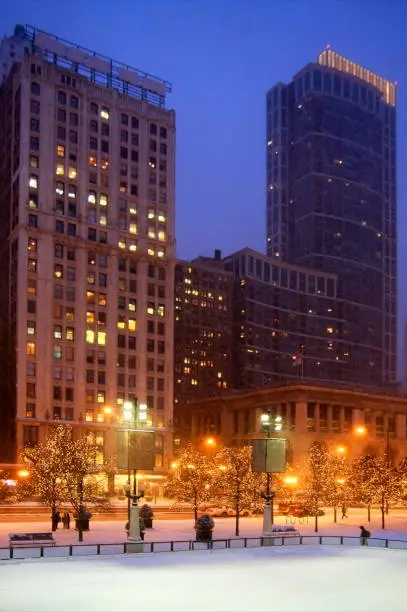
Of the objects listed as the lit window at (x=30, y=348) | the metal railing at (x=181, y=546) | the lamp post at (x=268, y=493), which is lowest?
the metal railing at (x=181, y=546)

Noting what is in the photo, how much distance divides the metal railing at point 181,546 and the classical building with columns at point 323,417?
62526mm

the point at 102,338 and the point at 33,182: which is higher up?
the point at 33,182

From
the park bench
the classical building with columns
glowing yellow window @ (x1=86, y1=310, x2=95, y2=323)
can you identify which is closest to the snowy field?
the park bench

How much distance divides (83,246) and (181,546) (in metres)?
88.8

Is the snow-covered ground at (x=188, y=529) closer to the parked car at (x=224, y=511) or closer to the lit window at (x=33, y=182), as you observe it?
the parked car at (x=224, y=511)

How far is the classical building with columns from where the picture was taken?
10862 centimetres

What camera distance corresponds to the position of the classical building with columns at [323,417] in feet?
356

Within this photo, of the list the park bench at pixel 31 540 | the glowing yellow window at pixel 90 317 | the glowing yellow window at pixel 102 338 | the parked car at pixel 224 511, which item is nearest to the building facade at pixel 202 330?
the glowing yellow window at pixel 102 338

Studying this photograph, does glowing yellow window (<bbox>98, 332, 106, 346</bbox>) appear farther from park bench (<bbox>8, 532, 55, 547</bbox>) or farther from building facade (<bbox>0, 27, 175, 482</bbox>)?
park bench (<bbox>8, 532, 55, 547</bbox>)

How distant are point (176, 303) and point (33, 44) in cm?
→ 7422

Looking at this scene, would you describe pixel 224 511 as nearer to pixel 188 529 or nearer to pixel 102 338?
pixel 188 529

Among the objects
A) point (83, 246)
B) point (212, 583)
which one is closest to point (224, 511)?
point (212, 583)

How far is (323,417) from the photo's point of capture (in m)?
112

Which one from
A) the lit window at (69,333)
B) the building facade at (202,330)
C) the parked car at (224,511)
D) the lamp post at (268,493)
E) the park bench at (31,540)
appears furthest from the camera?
the building facade at (202,330)
